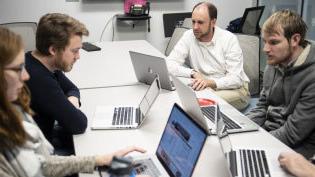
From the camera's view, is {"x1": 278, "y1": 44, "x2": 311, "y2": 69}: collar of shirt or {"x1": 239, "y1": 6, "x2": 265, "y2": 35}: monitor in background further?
{"x1": 239, "y1": 6, "x2": 265, "y2": 35}: monitor in background

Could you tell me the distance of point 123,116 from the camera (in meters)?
1.89

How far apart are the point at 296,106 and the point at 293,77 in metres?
0.15

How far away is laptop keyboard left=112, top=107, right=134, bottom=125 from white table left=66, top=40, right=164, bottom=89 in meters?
0.51

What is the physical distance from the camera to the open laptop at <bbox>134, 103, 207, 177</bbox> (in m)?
1.19

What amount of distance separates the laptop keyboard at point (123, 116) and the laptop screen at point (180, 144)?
0.39m

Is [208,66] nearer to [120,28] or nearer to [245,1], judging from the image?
[120,28]

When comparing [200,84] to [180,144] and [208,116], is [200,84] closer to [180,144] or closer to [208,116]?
[208,116]

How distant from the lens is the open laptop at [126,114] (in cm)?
178

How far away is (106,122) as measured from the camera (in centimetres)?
182

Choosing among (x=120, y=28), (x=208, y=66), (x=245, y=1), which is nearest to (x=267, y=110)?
(x=208, y=66)

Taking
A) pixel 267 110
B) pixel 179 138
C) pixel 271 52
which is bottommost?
pixel 267 110

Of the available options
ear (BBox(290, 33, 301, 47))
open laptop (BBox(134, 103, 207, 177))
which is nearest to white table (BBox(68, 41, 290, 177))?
open laptop (BBox(134, 103, 207, 177))

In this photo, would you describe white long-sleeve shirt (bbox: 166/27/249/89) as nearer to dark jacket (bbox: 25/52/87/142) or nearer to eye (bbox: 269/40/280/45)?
eye (bbox: 269/40/280/45)

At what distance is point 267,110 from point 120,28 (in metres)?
3.18
